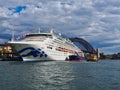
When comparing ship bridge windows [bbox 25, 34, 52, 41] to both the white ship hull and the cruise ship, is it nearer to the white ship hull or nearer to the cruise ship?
the cruise ship

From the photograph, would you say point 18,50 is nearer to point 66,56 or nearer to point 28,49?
point 28,49

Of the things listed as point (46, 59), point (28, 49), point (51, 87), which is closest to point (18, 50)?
point (28, 49)

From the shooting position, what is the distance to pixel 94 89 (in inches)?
1373

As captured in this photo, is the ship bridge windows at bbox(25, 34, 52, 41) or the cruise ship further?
the ship bridge windows at bbox(25, 34, 52, 41)

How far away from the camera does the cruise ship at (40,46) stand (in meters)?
115

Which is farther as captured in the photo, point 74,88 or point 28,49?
point 28,49

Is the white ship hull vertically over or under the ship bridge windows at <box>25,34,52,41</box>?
under

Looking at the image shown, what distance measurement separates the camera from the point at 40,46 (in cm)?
11769

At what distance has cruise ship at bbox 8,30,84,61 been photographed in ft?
377

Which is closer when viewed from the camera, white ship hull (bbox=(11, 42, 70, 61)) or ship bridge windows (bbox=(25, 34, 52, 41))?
white ship hull (bbox=(11, 42, 70, 61))

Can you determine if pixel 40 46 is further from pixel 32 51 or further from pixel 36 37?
pixel 36 37

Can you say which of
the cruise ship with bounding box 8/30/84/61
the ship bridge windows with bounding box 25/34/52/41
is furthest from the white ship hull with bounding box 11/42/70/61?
the ship bridge windows with bounding box 25/34/52/41

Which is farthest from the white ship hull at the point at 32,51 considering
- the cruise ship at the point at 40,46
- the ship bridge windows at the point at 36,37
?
the ship bridge windows at the point at 36,37

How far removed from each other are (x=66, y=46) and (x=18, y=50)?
4136 cm
